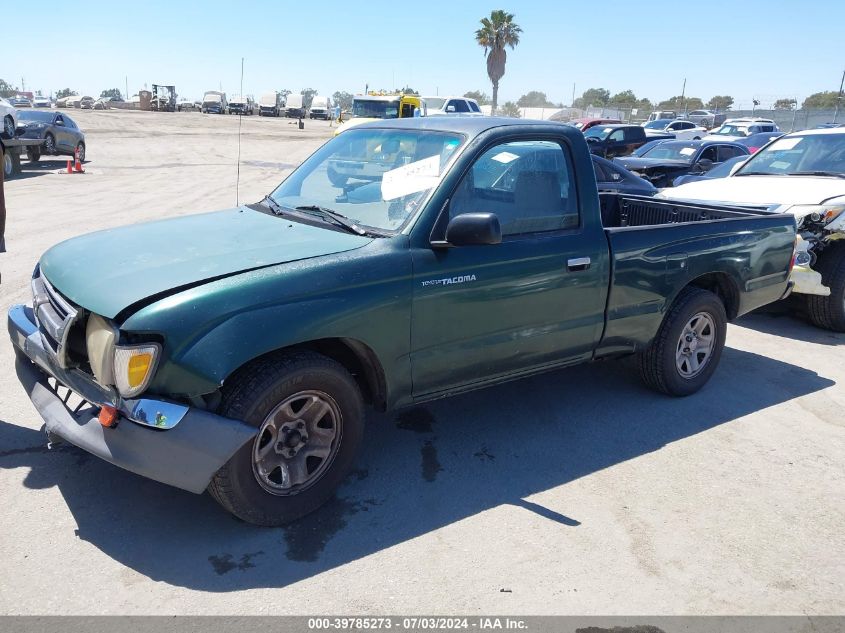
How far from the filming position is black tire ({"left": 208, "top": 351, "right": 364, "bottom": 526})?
10.4 feet

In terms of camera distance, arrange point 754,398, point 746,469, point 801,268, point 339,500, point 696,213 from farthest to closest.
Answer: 1. point 801,268
2. point 696,213
3. point 754,398
4. point 746,469
5. point 339,500

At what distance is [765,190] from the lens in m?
7.79

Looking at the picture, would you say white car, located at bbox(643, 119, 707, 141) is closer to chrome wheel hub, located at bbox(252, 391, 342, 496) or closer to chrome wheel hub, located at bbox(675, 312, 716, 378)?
chrome wheel hub, located at bbox(675, 312, 716, 378)

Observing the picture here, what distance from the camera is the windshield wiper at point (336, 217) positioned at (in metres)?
3.78

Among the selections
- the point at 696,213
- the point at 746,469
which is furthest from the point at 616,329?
the point at 696,213

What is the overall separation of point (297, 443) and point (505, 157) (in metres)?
2.02

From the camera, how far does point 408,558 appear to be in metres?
3.25

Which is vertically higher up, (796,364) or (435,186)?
(435,186)

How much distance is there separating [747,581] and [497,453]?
153 cm

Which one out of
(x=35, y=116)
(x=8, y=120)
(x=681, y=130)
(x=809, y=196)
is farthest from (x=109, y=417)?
(x=681, y=130)

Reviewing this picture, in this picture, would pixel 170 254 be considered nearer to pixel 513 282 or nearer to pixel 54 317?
pixel 54 317

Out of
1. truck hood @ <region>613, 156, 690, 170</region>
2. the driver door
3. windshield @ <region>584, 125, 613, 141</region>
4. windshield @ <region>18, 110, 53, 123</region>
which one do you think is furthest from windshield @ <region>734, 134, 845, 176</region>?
windshield @ <region>18, 110, 53, 123</region>

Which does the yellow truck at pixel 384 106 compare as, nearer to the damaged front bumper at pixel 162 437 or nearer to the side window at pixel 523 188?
the side window at pixel 523 188

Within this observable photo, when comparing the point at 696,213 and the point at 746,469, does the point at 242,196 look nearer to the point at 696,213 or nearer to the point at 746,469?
the point at 696,213
